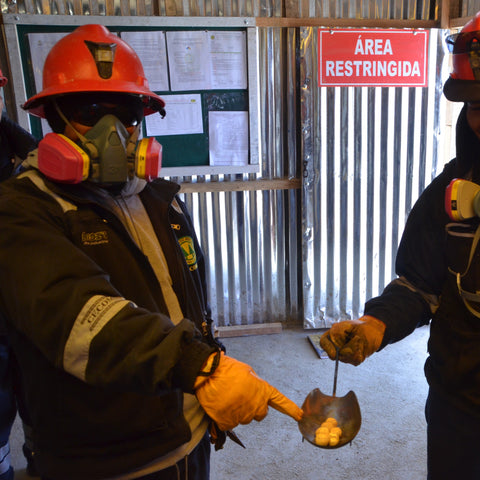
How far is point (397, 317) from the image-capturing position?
5.16ft

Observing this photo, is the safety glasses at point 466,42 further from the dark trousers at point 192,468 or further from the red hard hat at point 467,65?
the dark trousers at point 192,468

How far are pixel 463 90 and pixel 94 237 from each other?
120cm

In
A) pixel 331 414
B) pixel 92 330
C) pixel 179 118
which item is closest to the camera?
pixel 92 330

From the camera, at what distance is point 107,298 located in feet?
2.96

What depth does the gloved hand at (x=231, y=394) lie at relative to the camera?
0.92 m

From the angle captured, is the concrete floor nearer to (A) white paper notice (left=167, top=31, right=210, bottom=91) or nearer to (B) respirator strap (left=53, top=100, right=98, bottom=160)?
(B) respirator strap (left=53, top=100, right=98, bottom=160)

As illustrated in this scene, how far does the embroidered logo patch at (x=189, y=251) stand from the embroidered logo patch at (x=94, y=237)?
303 mm

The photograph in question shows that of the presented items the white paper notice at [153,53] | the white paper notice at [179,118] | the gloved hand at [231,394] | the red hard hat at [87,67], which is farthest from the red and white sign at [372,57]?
the gloved hand at [231,394]

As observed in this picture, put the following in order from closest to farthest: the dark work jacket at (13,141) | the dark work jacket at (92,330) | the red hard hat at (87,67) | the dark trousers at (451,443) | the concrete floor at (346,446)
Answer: the dark work jacket at (92,330)
the red hard hat at (87,67)
the dark trousers at (451,443)
the dark work jacket at (13,141)
the concrete floor at (346,446)

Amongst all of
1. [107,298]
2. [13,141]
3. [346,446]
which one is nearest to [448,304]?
[107,298]

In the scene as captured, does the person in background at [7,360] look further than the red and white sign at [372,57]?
No

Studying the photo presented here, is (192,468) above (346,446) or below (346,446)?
above

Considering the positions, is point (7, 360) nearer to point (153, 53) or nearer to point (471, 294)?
point (471, 294)

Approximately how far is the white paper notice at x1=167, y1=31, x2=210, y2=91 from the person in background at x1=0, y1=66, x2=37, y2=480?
1.59m
